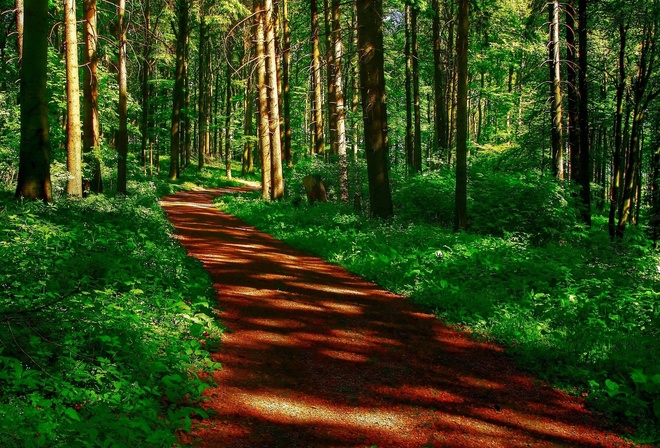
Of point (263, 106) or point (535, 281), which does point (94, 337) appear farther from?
point (263, 106)

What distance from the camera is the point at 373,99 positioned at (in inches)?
550

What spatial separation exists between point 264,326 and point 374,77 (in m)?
9.34

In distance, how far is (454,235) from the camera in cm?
1189

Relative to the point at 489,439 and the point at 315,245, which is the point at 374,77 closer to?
the point at 315,245

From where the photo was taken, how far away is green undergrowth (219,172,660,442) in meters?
5.54

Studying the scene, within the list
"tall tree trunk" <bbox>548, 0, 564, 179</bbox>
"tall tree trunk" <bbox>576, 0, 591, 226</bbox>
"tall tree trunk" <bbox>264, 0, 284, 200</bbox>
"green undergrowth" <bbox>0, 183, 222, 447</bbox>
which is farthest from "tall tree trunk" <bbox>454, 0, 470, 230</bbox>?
"tall tree trunk" <bbox>264, 0, 284, 200</bbox>

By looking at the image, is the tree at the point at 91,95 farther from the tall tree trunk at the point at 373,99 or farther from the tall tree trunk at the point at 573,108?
the tall tree trunk at the point at 573,108

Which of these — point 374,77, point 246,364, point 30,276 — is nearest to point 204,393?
point 246,364

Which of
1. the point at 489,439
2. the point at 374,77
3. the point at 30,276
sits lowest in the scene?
the point at 489,439

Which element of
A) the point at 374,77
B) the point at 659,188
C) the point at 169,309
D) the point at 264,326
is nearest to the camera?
the point at 169,309

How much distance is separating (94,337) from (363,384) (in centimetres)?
276

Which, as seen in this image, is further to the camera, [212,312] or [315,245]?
[315,245]

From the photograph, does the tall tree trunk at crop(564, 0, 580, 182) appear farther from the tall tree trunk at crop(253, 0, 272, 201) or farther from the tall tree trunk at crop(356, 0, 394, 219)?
the tall tree trunk at crop(253, 0, 272, 201)

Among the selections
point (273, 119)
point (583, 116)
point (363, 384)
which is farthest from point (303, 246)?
point (583, 116)
